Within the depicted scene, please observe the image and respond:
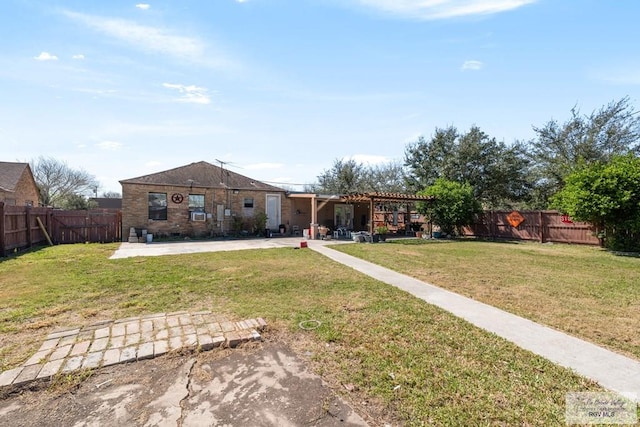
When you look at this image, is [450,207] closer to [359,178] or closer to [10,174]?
[359,178]

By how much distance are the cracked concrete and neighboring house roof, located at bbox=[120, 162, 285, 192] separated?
557 inches

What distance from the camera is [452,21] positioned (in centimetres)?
803

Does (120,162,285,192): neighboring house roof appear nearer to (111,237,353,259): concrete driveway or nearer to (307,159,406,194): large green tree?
(111,237,353,259): concrete driveway

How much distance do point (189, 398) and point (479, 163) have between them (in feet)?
76.7

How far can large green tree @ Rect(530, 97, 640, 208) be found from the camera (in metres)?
17.8

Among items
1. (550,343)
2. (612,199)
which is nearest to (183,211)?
(550,343)

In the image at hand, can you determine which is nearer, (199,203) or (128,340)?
(128,340)

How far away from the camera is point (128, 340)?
3289mm

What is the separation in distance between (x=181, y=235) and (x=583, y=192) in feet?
58.4

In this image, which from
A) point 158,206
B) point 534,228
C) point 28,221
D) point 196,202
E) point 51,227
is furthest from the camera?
point 196,202

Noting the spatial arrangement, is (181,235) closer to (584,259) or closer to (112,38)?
(112,38)

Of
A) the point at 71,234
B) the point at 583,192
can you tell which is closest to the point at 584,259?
the point at 583,192

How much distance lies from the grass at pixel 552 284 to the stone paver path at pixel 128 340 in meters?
4.02

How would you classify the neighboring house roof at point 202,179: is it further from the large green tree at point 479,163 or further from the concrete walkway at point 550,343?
the concrete walkway at point 550,343
